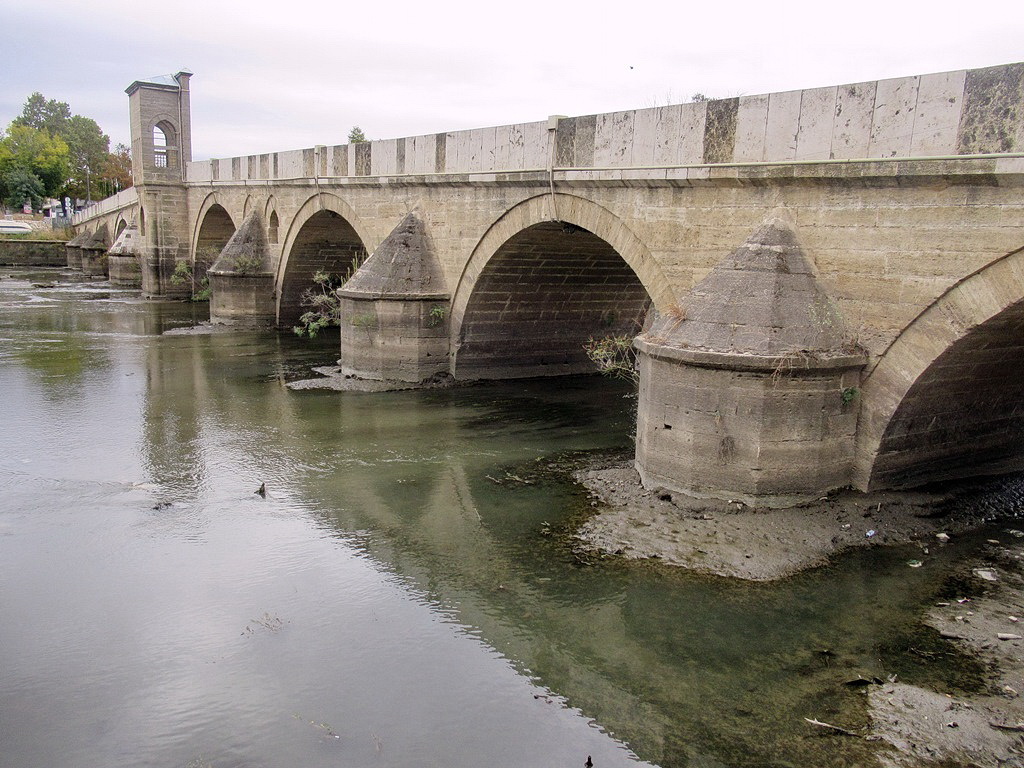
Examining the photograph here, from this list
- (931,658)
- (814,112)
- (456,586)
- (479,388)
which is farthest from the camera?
(479,388)

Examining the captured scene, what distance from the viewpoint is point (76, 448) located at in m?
8.95

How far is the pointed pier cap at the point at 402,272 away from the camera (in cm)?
1227

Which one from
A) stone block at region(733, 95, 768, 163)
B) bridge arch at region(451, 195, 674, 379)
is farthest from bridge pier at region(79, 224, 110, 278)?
stone block at region(733, 95, 768, 163)

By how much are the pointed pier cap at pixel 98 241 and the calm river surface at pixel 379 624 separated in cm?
2838

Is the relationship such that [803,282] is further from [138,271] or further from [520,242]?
[138,271]

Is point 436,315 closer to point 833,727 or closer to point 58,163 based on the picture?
point 833,727

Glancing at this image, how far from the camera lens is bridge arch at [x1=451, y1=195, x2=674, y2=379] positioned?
10969mm

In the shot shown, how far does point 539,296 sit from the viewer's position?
12797mm

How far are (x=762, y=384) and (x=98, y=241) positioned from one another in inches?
1371

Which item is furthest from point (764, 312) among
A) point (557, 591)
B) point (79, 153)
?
point (79, 153)

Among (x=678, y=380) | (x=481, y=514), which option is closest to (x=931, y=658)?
(x=678, y=380)

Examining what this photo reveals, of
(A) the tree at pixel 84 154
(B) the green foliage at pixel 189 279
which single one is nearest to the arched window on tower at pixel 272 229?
(B) the green foliage at pixel 189 279

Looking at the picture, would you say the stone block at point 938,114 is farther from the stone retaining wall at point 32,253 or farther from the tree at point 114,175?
the tree at point 114,175

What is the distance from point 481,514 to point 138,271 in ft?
88.3
